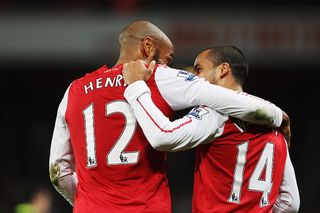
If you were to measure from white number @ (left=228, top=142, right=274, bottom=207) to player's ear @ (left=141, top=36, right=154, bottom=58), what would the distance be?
1.98 feet

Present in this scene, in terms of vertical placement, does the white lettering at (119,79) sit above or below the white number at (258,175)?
above

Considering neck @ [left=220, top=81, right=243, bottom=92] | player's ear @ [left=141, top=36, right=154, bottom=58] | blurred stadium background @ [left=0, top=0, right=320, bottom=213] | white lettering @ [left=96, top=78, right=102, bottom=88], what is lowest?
blurred stadium background @ [left=0, top=0, right=320, bottom=213]

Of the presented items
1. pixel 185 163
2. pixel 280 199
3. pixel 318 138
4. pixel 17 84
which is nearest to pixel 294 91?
pixel 318 138

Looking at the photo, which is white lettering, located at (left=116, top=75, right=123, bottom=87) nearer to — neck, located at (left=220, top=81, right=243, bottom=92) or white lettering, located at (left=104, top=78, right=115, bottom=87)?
white lettering, located at (left=104, top=78, right=115, bottom=87)

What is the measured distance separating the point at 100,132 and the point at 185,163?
897 centimetres

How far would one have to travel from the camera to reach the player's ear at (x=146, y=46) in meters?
3.57

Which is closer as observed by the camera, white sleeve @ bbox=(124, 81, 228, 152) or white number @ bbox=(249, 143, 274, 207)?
white sleeve @ bbox=(124, 81, 228, 152)

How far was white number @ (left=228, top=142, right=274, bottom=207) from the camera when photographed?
341cm

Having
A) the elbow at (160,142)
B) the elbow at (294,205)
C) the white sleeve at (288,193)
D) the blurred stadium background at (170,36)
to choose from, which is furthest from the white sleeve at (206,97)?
the blurred stadium background at (170,36)

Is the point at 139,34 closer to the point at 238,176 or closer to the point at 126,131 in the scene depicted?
the point at 126,131

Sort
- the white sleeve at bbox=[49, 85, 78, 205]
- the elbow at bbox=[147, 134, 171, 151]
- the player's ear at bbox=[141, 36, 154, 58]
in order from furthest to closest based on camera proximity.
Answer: the white sleeve at bbox=[49, 85, 78, 205]
the player's ear at bbox=[141, 36, 154, 58]
the elbow at bbox=[147, 134, 171, 151]

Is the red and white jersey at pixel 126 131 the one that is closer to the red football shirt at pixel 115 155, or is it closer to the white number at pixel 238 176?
the red football shirt at pixel 115 155

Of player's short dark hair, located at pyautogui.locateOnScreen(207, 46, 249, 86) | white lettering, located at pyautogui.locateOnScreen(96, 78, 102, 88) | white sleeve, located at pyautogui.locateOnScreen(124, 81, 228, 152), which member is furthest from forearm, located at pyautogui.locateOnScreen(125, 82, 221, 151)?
player's short dark hair, located at pyautogui.locateOnScreen(207, 46, 249, 86)

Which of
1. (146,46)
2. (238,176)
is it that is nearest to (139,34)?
(146,46)
